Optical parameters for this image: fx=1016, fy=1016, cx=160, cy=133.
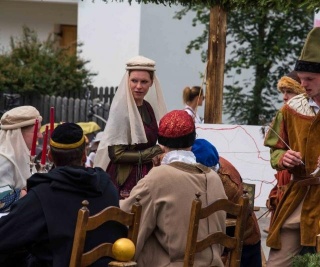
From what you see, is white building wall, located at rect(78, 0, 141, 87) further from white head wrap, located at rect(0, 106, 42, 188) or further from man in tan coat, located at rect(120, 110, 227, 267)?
man in tan coat, located at rect(120, 110, 227, 267)

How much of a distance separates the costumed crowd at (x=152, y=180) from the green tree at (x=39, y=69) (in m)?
10.6

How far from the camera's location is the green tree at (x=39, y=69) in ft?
58.6

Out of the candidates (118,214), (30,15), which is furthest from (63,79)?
(118,214)

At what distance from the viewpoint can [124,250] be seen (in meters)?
4.56

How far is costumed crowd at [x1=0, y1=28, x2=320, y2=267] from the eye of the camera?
4.94 meters

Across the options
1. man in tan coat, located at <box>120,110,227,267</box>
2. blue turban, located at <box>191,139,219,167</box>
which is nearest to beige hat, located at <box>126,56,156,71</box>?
blue turban, located at <box>191,139,219,167</box>

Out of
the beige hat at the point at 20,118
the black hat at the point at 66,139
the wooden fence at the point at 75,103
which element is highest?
the black hat at the point at 66,139

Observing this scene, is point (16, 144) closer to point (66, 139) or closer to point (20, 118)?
point (20, 118)

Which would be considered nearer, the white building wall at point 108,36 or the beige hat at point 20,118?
the beige hat at point 20,118

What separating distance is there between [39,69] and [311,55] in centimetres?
1238

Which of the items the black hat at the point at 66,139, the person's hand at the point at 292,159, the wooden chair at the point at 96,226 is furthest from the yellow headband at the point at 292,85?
the wooden chair at the point at 96,226

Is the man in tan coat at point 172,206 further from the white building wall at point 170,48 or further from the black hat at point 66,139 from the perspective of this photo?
the white building wall at point 170,48

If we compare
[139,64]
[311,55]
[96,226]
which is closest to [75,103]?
[139,64]

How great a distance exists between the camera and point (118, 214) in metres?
4.81
